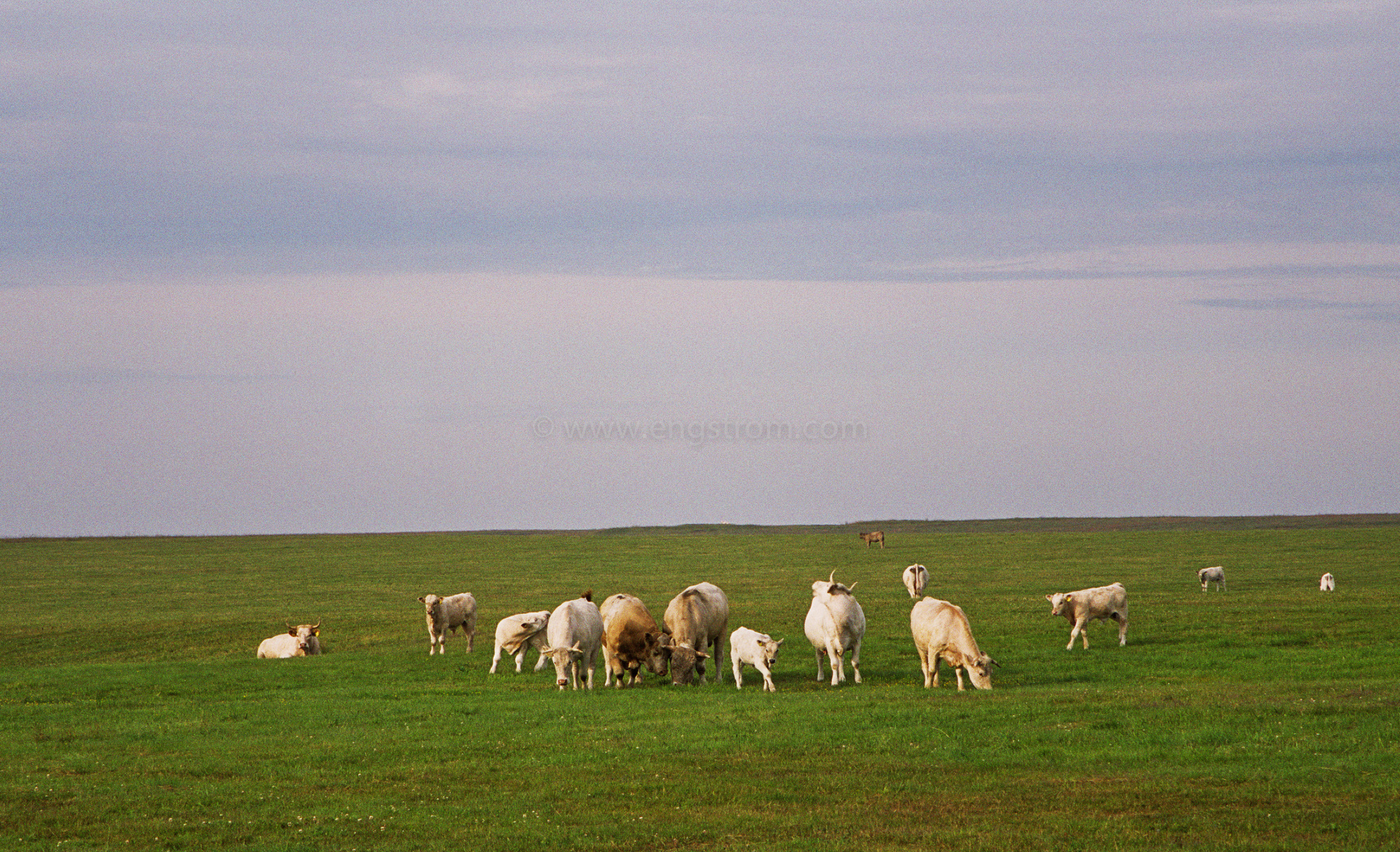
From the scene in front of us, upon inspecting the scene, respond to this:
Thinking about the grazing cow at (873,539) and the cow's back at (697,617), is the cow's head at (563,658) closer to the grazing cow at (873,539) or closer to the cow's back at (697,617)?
the cow's back at (697,617)

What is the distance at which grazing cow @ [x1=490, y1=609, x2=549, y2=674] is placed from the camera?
2606 cm

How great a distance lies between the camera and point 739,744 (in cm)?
1653

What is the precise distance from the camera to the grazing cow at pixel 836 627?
74.8 ft

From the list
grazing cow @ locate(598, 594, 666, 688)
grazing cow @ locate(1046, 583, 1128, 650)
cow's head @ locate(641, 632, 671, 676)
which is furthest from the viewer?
grazing cow @ locate(1046, 583, 1128, 650)

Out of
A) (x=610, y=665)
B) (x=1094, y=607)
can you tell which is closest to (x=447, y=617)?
(x=610, y=665)

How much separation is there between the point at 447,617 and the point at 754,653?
11.0 m

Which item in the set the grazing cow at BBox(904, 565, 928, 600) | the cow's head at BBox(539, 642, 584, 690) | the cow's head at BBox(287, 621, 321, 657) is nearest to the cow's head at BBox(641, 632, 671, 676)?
the cow's head at BBox(539, 642, 584, 690)

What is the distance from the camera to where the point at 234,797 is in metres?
14.1

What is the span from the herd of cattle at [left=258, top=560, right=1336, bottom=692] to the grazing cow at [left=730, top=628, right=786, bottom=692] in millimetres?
22

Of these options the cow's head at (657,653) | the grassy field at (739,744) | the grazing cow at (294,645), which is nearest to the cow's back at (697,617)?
the cow's head at (657,653)

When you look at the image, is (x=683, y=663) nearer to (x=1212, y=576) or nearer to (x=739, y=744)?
(x=739, y=744)

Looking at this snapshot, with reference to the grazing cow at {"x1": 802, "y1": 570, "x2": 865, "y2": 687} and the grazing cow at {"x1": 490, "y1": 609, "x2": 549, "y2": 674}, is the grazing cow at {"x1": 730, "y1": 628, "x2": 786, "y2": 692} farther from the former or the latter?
the grazing cow at {"x1": 490, "y1": 609, "x2": 549, "y2": 674}

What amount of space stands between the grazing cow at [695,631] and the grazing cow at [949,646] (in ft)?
14.1

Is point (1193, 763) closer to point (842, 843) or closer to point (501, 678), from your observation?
point (842, 843)
